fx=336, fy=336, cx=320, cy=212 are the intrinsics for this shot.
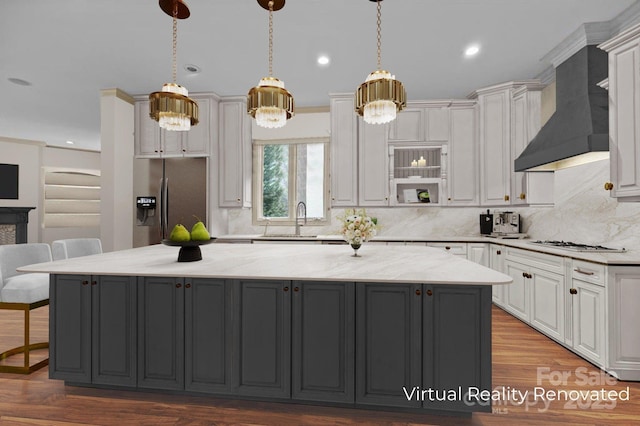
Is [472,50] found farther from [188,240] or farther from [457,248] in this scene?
[188,240]

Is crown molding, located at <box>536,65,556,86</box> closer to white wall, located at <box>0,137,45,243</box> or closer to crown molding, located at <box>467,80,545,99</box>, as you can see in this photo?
crown molding, located at <box>467,80,545,99</box>

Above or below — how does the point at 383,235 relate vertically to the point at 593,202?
below

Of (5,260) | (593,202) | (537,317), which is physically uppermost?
(593,202)

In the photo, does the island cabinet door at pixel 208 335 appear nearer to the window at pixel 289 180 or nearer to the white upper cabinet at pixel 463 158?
the window at pixel 289 180

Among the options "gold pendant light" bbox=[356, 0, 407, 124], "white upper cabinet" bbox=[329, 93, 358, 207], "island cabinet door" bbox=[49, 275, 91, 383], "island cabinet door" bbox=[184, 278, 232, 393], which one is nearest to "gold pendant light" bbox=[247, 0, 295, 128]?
"gold pendant light" bbox=[356, 0, 407, 124]

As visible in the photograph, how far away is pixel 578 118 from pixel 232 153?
4.11 metres

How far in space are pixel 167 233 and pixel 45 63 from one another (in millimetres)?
2362

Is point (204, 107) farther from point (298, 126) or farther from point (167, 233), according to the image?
point (167, 233)

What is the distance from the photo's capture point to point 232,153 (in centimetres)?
494

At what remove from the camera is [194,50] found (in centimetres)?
353

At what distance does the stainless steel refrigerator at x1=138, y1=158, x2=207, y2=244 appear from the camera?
4.60m

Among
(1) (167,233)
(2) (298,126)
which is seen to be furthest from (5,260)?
(2) (298,126)

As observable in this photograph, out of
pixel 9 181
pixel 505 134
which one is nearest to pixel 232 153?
pixel 505 134

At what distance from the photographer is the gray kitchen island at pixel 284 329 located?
1.86 meters
